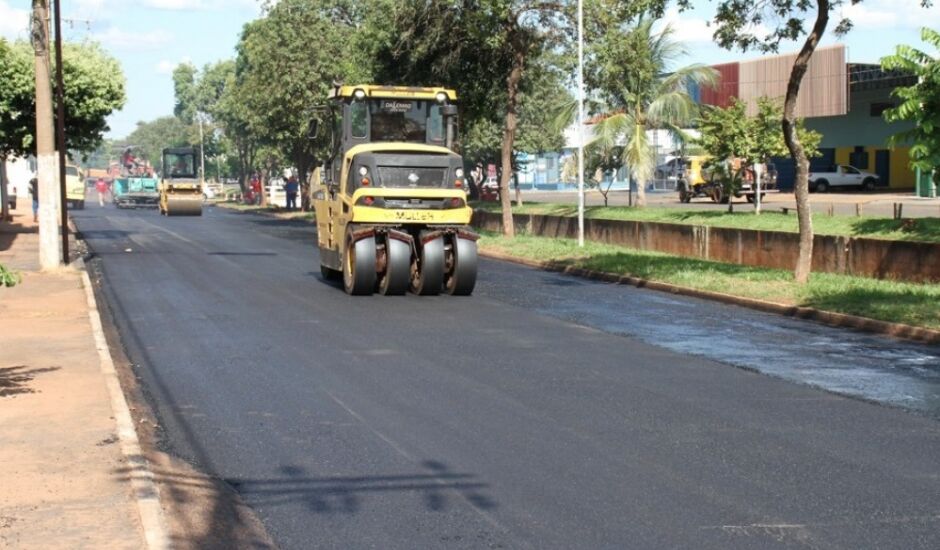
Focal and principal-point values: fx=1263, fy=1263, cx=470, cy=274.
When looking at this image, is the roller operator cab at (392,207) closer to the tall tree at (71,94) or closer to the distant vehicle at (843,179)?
the tall tree at (71,94)

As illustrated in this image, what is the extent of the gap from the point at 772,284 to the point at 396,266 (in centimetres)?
655

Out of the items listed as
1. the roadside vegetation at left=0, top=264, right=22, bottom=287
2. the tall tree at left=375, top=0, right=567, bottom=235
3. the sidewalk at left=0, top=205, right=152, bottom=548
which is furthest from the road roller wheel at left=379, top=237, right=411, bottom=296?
the tall tree at left=375, top=0, right=567, bottom=235

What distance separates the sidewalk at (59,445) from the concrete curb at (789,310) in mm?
10206

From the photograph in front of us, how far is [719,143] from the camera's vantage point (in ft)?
125

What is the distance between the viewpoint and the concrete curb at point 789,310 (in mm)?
16500

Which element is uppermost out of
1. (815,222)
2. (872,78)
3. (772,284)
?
(872,78)

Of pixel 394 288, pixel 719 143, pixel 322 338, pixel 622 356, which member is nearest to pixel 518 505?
pixel 622 356

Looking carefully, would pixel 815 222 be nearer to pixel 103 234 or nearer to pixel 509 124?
pixel 509 124

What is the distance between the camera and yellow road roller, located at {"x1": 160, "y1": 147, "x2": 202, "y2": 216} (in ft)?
200

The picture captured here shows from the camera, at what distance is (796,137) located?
71.9 ft

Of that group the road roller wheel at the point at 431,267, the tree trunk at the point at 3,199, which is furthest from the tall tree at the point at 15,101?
the road roller wheel at the point at 431,267

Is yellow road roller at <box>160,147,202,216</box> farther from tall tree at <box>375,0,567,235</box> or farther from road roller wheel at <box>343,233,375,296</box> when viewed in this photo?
road roller wheel at <box>343,233,375,296</box>

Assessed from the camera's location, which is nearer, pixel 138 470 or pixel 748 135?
pixel 138 470

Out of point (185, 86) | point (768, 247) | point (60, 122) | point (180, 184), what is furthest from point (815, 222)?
point (185, 86)
